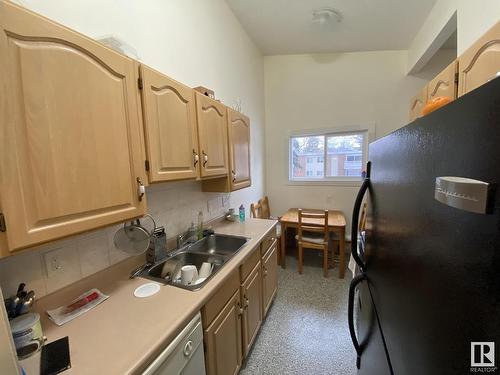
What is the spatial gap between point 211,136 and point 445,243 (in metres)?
1.43

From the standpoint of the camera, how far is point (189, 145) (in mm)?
1347

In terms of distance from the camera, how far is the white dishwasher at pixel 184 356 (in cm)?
78

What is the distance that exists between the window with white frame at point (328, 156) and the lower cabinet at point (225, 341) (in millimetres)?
2607

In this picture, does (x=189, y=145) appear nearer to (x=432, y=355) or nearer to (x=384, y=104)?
(x=432, y=355)

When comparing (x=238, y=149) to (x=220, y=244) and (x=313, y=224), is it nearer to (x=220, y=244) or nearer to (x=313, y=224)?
(x=220, y=244)

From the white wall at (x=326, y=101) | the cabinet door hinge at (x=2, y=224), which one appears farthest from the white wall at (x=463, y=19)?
the cabinet door hinge at (x=2, y=224)

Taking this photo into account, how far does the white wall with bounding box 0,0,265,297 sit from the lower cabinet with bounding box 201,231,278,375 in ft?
1.99

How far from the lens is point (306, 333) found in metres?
1.93

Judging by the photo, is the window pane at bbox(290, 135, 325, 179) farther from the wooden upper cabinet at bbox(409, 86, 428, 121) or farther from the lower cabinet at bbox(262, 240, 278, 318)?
the lower cabinet at bbox(262, 240, 278, 318)

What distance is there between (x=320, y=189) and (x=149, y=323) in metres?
3.08

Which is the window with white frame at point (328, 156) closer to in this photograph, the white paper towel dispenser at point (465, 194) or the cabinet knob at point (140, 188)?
the cabinet knob at point (140, 188)

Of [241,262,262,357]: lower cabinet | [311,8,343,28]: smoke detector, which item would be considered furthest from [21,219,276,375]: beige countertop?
[311,8,343,28]: smoke detector

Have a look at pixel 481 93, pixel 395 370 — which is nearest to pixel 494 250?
pixel 481 93

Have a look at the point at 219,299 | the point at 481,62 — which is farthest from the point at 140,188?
the point at 481,62
